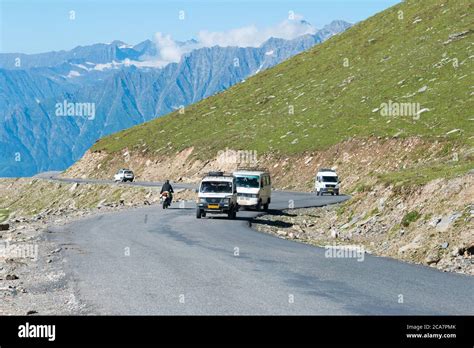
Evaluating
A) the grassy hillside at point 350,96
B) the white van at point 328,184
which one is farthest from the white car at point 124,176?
the white van at point 328,184

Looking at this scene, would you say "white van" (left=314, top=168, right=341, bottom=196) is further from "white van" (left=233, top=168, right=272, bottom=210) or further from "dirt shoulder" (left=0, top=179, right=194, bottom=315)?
"dirt shoulder" (left=0, top=179, right=194, bottom=315)

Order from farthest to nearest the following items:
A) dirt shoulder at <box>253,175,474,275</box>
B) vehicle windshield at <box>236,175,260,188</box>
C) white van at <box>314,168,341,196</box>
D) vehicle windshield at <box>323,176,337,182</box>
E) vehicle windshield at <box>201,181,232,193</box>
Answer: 1. vehicle windshield at <box>323,176,337,182</box>
2. white van at <box>314,168,341,196</box>
3. vehicle windshield at <box>236,175,260,188</box>
4. vehicle windshield at <box>201,181,232,193</box>
5. dirt shoulder at <box>253,175,474,275</box>

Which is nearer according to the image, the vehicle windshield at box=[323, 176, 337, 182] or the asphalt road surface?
the asphalt road surface

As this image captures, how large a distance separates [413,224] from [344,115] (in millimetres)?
64468

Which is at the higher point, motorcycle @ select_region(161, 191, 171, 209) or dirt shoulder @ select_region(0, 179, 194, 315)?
motorcycle @ select_region(161, 191, 171, 209)

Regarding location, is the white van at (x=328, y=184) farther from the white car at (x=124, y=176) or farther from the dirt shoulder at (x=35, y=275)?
the white car at (x=124, y=176)

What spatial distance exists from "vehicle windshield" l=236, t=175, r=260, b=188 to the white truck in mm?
6022

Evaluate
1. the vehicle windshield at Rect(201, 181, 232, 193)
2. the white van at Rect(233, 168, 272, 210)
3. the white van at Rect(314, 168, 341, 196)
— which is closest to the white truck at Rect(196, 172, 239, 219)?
the vehicle windshield at Rect(201, 181, 232, 193)

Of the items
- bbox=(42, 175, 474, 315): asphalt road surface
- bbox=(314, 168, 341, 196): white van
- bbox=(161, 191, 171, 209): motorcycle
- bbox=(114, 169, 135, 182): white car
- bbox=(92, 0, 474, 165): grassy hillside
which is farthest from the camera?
bbox=(114, 169, 135, 182): white car

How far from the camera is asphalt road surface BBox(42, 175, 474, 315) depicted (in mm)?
15961

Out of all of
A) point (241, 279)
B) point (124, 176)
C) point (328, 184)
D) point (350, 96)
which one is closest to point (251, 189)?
point (328, 184)

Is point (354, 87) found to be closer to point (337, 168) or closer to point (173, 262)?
point (337, 168)

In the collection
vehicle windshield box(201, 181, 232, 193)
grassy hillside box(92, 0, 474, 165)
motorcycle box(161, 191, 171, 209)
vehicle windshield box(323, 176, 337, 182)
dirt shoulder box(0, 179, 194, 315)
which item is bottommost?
dirt shoulder box(0, 179, 194, 315)

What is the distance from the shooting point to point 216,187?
42.3 meters
